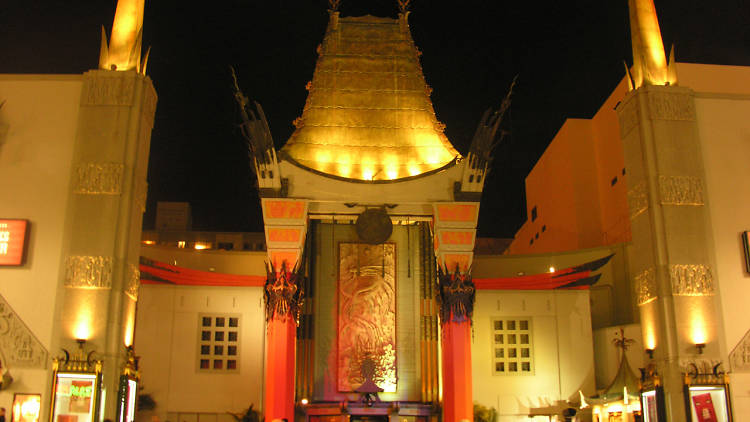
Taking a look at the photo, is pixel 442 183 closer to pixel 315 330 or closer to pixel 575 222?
pixel 315 330

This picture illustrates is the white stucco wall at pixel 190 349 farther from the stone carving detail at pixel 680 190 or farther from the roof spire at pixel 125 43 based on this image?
the stone carving detail at pixel 680 190

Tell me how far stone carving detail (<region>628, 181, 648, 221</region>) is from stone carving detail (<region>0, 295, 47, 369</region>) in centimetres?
1142

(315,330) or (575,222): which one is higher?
(575,222)

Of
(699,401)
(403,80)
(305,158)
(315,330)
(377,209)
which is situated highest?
(403,80)

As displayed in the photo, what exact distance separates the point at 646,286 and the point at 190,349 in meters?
11.0

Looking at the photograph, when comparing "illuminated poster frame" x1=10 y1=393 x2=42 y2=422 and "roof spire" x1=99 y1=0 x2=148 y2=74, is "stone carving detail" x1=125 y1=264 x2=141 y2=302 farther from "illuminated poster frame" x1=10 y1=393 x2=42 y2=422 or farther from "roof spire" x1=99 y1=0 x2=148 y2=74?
"roof spire" x1=99 y1=0 x2=148 y2=74

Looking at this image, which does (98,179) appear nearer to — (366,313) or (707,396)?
(366,313)

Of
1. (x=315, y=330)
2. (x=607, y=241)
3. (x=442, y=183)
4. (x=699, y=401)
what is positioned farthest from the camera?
(x=607, y=241)

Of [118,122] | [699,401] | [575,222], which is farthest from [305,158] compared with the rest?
[575,222]

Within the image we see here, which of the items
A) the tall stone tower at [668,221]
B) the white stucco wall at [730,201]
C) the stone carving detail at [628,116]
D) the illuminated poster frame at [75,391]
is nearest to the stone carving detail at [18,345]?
the illuminated poster frame at [75,391]

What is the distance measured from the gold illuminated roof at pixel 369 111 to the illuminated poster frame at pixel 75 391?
24.2 ft

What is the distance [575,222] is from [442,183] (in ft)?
35.2

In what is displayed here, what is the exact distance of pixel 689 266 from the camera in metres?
14.0

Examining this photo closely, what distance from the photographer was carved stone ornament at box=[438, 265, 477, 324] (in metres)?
17.0
